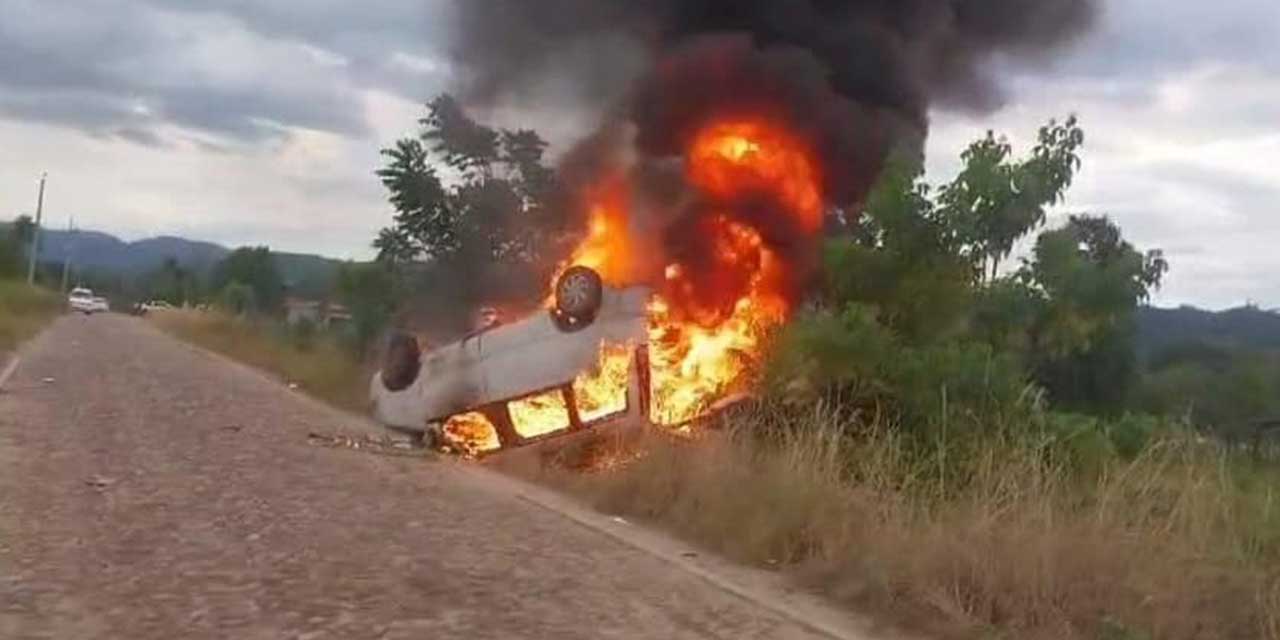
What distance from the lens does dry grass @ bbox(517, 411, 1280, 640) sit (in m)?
8.89

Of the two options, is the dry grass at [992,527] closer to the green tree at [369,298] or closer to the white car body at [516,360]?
the white car body at [516,360]

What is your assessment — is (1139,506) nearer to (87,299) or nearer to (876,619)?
(876,619)

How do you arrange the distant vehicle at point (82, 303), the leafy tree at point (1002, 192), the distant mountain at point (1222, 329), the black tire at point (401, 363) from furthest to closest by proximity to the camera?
the distant vehicle at point (82, 303) < the distant mountain at point (1222, 329) < the black tire at point (401, 363) < the leafy tree at point (1002, 192)

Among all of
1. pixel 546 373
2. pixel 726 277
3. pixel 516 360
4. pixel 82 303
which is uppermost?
pixel 726 277

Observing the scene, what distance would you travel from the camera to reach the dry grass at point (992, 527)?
8891 millimetres

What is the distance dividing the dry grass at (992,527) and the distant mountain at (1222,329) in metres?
23.7

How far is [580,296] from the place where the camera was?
1600 cm

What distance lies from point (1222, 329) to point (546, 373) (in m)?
33.6

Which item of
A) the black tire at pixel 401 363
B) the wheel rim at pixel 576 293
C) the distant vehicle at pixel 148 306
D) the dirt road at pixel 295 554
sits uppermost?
the wheel rim at pixel 576 293

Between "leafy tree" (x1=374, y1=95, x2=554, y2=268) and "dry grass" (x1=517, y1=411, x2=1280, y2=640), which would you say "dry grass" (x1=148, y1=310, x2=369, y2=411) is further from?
"dry grass" (x1=517, y1=411, x2=1280, y2=640)

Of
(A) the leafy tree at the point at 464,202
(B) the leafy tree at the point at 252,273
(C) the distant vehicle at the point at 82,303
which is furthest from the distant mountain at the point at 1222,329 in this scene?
(B) the leafy tree at the point at 252,273

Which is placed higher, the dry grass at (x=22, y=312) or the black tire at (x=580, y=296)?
the black tire at (x=580, y=296)

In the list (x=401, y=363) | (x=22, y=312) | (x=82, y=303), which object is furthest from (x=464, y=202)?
(x=82, y=303)

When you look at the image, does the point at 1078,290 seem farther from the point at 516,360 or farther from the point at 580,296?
the point at 516,360
